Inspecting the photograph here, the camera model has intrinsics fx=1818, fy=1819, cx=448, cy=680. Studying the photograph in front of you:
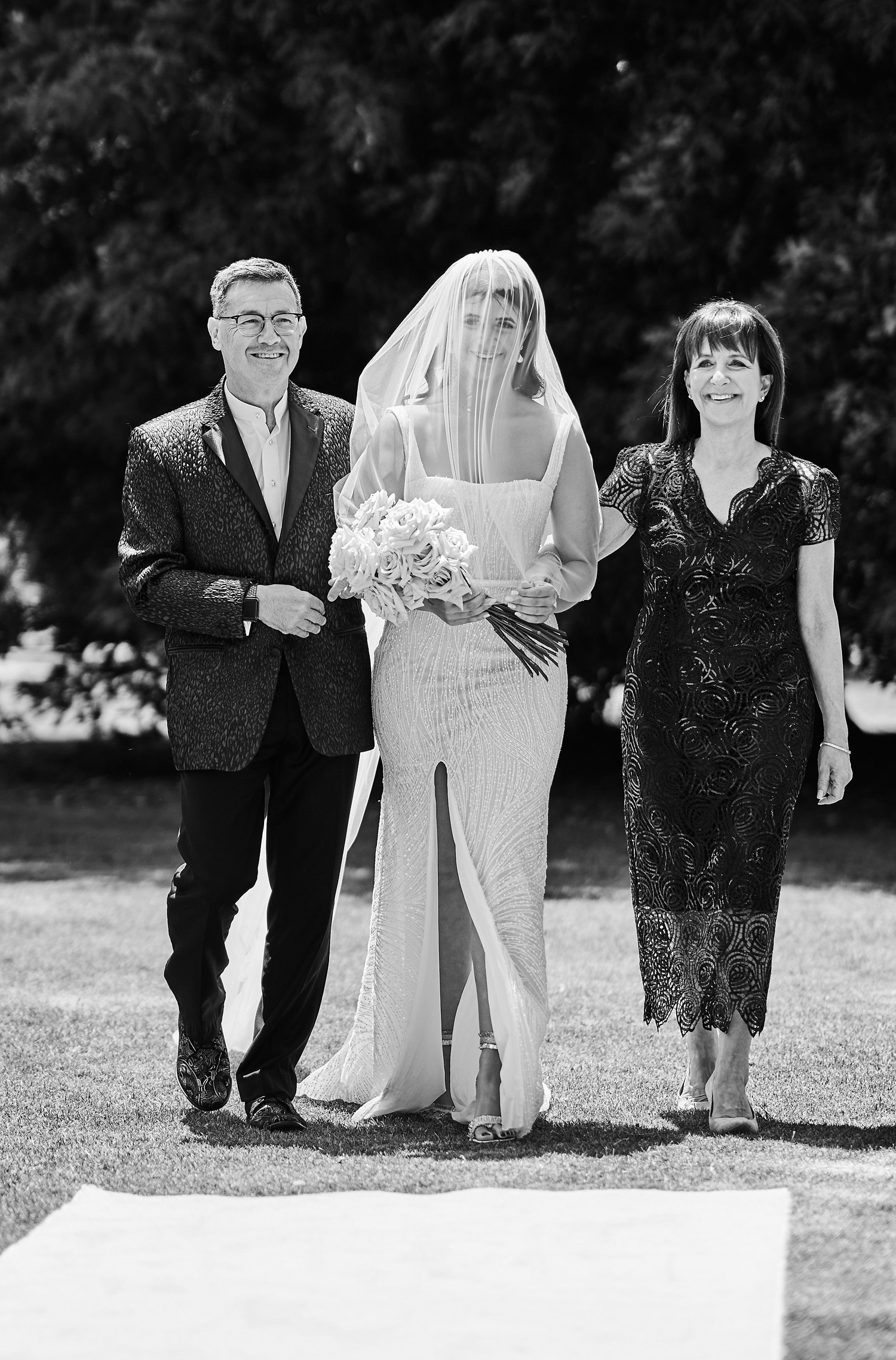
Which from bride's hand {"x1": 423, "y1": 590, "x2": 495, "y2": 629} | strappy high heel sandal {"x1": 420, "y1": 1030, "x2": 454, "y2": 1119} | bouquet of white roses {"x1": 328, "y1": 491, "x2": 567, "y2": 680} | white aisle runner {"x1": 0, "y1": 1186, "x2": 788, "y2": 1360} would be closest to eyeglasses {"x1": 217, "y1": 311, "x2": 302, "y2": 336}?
bouquet of white roses {"x1": 328, "y1": 491, "x2": 567, "y2": 680}

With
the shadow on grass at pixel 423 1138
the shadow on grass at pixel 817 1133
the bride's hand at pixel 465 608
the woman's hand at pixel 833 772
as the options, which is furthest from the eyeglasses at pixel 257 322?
the shadow on grass at pixel 817 1133

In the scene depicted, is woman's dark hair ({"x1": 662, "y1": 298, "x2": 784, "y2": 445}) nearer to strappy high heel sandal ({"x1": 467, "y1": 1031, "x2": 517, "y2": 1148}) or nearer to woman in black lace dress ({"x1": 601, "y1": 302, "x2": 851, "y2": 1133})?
woman in black lace dress ({"x1": 601, "y1": 302, "x2": 851, "y2": 1133})

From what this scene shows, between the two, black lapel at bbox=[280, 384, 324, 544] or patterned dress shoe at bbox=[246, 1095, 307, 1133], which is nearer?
patterned dress shoe at bbox=[246, 1095, 307, 1133]

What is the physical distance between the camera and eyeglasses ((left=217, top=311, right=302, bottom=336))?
521cm

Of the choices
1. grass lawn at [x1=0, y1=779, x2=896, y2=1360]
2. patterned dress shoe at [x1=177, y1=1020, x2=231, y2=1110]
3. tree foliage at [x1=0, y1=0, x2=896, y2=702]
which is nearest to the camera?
grass lawn at [x1=0, y1=779, x2=896, y2=1360]

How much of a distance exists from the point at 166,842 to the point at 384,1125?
7.27 metres

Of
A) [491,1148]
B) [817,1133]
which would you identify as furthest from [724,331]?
[491,1148]

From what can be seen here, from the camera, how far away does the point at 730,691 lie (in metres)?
5.18

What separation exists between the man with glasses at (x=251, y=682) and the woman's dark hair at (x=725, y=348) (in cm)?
103

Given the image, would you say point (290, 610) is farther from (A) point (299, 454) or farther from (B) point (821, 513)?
(B) point (821, 513)

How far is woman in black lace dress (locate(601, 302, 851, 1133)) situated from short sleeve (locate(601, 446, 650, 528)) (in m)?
0.10

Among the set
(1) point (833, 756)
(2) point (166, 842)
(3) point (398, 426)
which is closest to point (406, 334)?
(3) point (398, 426)

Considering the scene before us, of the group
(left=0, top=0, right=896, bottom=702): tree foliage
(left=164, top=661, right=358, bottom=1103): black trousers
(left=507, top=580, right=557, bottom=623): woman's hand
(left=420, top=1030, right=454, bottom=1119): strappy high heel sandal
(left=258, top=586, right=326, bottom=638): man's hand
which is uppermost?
(left=0, top=0, right=896, bottom=702): tree foliage

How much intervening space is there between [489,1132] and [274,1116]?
61 centimetres
